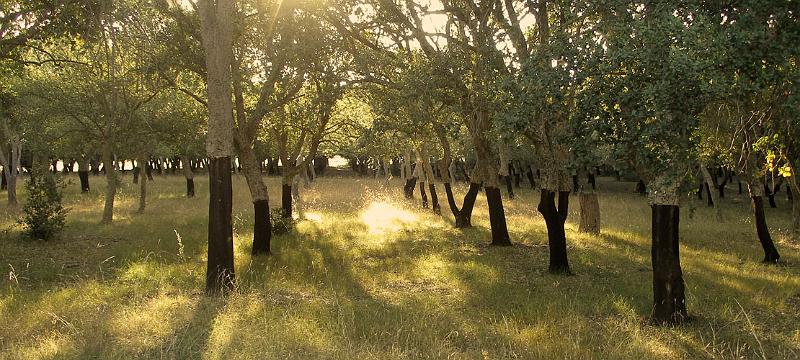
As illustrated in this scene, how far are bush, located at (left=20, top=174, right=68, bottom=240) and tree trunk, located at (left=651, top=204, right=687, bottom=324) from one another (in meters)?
19.4

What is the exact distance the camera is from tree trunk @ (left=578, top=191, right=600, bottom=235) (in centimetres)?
2144

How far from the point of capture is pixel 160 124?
2609 cm

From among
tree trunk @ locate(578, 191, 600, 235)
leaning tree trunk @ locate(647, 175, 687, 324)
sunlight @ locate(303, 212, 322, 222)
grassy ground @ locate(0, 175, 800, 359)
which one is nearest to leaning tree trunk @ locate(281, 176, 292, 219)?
grassy ground @ locate(0, 175, 800, 359)

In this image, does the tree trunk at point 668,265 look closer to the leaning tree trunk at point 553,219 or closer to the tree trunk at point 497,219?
the leaning tree trunk at point 553,219

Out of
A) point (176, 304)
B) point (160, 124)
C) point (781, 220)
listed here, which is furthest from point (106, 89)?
point (781, 220)

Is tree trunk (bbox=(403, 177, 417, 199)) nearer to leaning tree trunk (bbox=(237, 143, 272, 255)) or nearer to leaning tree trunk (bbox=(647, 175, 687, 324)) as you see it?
leaning tree trunk (bbox=(237, 143, 272, 255))

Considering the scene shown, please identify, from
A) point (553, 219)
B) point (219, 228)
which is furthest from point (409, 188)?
point (219, 228)

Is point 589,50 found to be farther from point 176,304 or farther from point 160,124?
point 160,124

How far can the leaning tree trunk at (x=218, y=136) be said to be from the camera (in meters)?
10.4

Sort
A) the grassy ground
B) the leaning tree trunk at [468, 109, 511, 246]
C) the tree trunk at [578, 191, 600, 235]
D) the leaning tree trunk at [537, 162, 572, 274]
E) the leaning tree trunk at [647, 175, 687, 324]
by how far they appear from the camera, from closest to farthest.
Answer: the grassy ground < the leaning tree trunk at [647, 175, 687, 324] < the leaning tree trunk at [537, 162, 572, 274] < the leaning tree trunk at [468, 109, 511, 246] < the tree trunk at [578, 191, 600, 235]

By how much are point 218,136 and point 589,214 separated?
644 inches

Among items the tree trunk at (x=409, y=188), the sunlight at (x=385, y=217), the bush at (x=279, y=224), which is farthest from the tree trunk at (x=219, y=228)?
the tree trunk at (x=409, y=188)

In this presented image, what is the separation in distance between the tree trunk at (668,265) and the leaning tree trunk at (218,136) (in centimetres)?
819

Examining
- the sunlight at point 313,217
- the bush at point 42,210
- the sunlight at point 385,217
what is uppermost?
the bush at point 42,210
